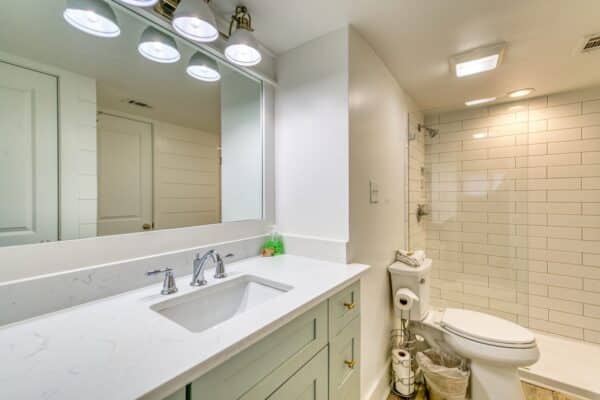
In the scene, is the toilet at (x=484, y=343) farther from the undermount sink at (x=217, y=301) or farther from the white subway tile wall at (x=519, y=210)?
the undermount sink at (x=217, y=301)

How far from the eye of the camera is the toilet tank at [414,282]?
1.65 metres

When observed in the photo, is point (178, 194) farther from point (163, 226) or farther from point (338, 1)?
point (338, 1)

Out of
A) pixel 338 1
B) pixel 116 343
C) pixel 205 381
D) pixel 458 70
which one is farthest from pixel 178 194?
pixel 458 70

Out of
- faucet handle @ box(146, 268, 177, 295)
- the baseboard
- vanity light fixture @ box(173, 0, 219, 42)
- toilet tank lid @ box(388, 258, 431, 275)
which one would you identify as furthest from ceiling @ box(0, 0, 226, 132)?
the baseboard

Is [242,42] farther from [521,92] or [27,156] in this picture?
[521,92]

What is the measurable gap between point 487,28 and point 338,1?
822 millimetres

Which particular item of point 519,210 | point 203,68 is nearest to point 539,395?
point 519,210

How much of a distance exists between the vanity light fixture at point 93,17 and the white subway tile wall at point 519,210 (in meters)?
2.17

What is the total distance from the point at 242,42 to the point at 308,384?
138 cm

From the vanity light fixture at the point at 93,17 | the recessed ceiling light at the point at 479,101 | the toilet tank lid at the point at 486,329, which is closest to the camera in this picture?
the vanity light fixture at the point at 93,17

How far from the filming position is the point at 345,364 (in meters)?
1.07

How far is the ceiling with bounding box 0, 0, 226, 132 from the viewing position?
2.45 feet

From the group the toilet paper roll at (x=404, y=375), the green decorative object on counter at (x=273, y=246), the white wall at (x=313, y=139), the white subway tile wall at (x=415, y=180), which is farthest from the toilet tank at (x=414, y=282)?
the green decorative object on counter at (x=273, y=246)

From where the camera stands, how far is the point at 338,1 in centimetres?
110
